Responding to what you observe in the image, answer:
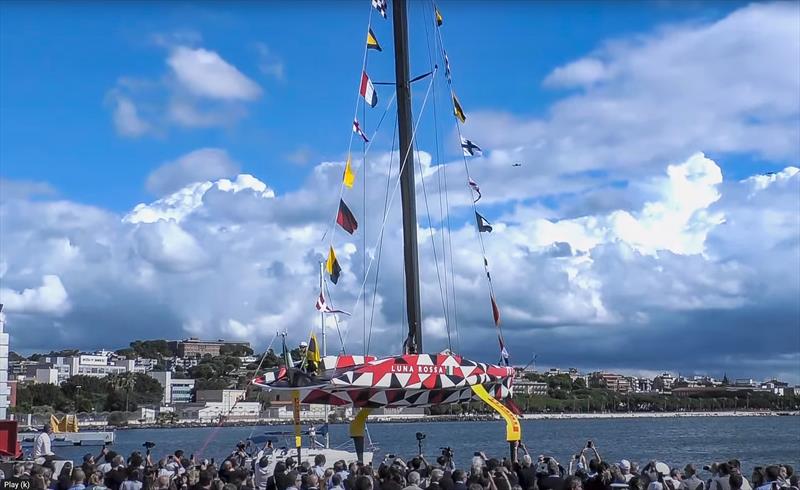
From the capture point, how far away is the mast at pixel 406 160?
22.9 metres

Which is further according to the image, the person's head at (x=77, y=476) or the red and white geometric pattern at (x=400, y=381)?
the red and white geometric pattern at (x=400, y=381)

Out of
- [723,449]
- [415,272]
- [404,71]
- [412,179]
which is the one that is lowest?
[723,449]

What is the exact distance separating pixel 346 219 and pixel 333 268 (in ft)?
3.77

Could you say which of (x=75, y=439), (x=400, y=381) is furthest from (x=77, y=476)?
(x=75, y=439)

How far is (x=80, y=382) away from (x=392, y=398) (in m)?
186

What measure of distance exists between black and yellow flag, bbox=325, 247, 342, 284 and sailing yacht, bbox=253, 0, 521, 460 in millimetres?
26

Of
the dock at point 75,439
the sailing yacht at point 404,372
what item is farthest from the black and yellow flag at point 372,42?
the dock at point 75,439

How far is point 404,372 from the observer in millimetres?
20000

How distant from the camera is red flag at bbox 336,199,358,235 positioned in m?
22.3

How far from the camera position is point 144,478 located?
1571 cm

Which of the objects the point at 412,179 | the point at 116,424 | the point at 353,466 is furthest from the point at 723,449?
the point at 116,424

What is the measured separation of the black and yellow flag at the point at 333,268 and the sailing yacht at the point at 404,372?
0.08 ft

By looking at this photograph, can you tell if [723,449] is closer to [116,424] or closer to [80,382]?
[116,424]

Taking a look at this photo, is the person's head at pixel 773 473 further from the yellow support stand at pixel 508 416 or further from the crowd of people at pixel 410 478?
→ the yellow support stand at pixel 508 416
